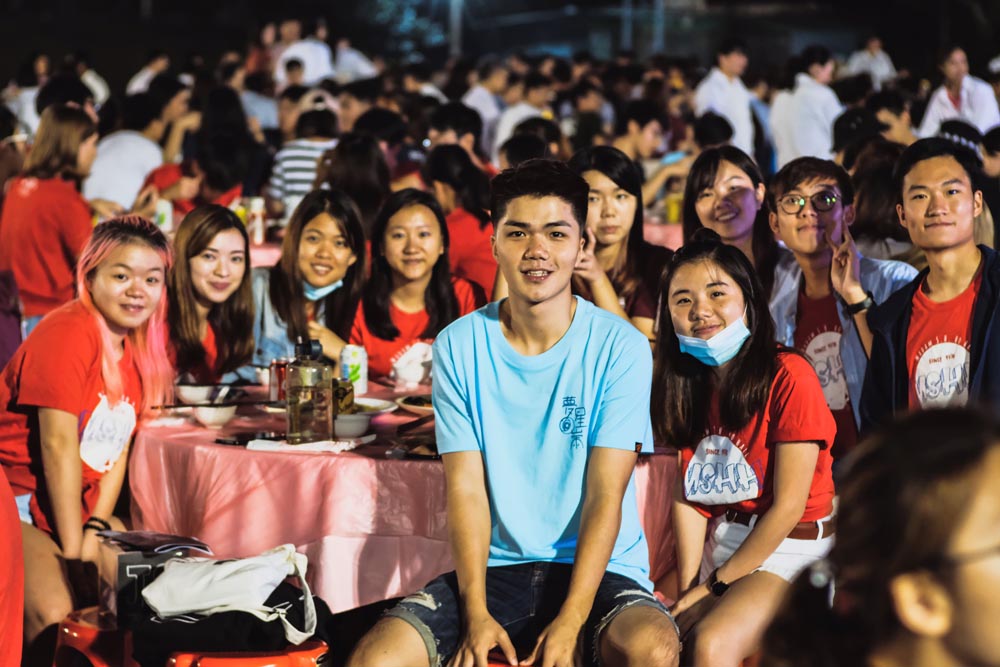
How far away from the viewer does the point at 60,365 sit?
3590 mm

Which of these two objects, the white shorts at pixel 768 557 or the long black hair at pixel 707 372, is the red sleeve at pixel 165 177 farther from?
the white shorts at pixel 768 557

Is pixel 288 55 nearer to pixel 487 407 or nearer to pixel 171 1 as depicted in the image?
pixel 171 1

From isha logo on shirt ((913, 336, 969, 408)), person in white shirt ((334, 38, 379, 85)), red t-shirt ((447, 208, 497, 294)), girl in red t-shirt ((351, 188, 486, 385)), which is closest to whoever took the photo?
isha logo on shirt ((913, 336, 969, 408))

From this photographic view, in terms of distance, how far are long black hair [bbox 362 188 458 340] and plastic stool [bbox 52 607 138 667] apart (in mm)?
1588

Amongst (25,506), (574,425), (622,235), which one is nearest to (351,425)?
(574,425)

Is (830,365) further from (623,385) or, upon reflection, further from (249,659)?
(249,659)

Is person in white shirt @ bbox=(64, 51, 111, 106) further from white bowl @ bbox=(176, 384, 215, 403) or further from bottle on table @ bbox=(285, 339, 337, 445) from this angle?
bottle on table @ bbox=(285, 339, 337, 445)

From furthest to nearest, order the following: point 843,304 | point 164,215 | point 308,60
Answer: point 308,60
point 164,215
point 843,304

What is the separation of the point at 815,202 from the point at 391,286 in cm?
154

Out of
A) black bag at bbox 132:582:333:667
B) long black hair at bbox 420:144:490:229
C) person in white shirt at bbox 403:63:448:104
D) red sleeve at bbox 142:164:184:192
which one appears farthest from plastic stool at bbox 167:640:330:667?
person in white shirt at bbox 403:63:448:104

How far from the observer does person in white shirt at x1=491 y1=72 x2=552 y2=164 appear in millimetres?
10359

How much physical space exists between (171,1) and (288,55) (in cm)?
877

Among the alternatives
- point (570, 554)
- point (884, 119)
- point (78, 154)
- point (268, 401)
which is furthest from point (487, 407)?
point (884, 119)

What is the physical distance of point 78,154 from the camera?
613 cm
